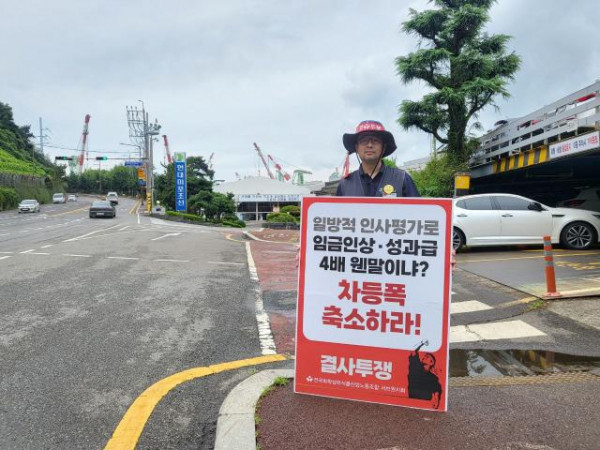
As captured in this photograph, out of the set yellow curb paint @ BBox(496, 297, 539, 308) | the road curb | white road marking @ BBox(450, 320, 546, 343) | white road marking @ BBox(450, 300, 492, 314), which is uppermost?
yellow curb paint @ BBox(496, 297, 539, 308)

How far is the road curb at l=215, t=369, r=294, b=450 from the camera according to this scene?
2660 millimetres

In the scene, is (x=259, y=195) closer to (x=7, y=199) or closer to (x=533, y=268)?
(x=7, y=199)

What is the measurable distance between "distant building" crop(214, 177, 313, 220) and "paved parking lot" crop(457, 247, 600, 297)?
1747 inches

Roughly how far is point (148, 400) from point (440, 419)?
2.09m

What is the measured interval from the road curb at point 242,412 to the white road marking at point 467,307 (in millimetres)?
3099

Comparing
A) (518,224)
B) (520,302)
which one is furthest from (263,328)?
(518,224)

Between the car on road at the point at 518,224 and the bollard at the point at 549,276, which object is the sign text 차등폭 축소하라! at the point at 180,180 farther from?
the bollard at the point at 549,276

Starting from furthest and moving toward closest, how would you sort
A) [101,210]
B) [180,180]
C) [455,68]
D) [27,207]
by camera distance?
[180,180] → [27,207] → [101,210] → [455,68]

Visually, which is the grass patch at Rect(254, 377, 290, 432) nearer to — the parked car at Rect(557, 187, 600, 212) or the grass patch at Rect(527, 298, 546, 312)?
the grass patch at Rect(527, 298, 546, 312)

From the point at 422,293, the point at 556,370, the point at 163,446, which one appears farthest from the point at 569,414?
the point at 163,446

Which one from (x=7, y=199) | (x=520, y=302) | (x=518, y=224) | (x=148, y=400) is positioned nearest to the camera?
(x=148, y=400)

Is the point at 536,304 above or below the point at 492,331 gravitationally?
above

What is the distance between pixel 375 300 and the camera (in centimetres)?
309

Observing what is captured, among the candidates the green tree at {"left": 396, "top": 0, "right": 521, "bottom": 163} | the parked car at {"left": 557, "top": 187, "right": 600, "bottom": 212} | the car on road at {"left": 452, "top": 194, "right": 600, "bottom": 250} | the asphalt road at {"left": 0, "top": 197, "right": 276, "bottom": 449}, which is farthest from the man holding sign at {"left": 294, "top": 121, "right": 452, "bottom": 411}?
the green tree at {"left": 396, "top": 0, "right": 521, "bottom": 163}
